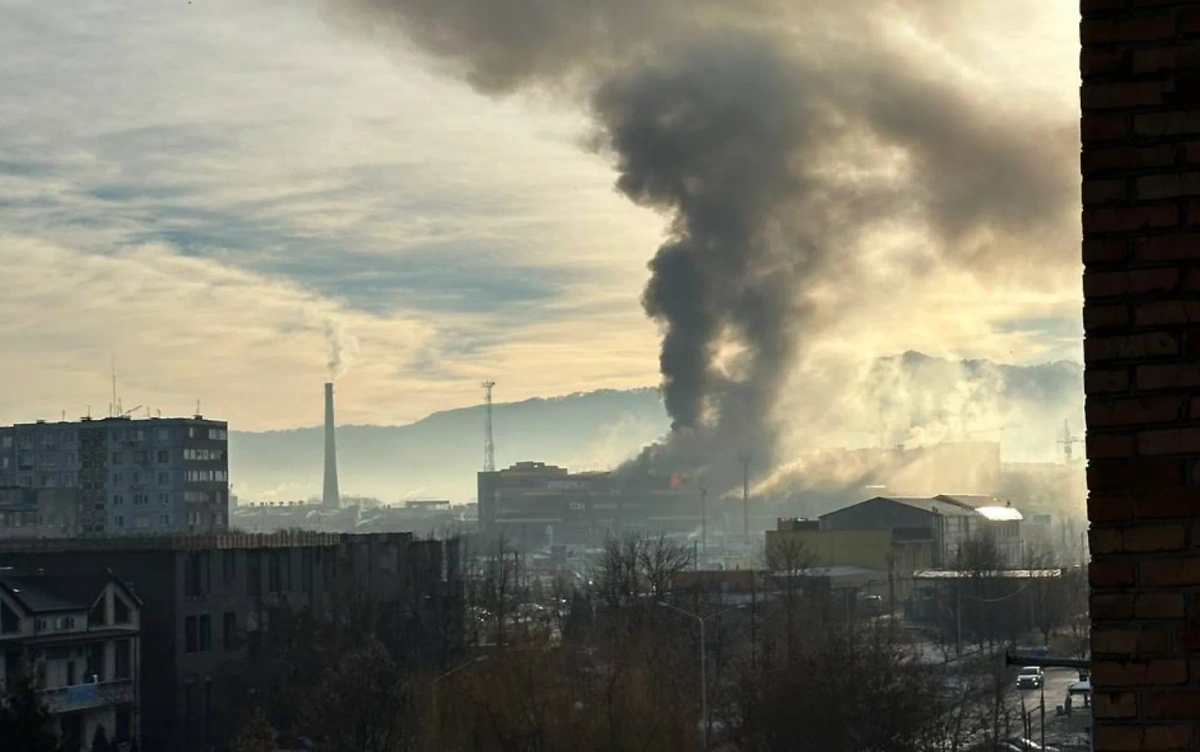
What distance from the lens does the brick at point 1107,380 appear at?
16.1 ft

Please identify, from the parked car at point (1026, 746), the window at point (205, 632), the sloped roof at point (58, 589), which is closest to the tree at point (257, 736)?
the sloped roof at point (58, 589)

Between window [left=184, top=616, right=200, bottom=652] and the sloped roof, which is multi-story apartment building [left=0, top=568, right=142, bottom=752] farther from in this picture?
window [left=184, top=616, right=200, bottom=652]

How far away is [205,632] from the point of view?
60.3 meters

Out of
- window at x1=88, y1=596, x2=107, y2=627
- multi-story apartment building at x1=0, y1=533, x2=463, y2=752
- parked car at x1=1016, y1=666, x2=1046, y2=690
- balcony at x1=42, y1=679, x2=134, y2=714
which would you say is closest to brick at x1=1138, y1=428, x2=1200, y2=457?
balcony at x1=42, y1=679, x2=134, y2=714

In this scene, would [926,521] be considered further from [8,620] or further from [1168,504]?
[1168,504]

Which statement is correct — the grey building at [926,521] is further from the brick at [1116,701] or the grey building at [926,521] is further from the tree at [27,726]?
the brick at [1116,701]

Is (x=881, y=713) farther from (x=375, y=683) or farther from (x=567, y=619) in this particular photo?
(x=567, y=619)

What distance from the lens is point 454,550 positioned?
82.7m

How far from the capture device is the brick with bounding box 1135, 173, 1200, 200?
16.1 feet

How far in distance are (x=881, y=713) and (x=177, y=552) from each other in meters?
25.7

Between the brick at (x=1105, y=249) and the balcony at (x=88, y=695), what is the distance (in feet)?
159

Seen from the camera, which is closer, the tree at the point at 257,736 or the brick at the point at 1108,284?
the brick at the point at 1108,284

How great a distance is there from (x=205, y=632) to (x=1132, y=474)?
57782mm

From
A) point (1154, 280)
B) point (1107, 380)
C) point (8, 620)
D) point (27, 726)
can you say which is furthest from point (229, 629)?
point (1154, 280)
